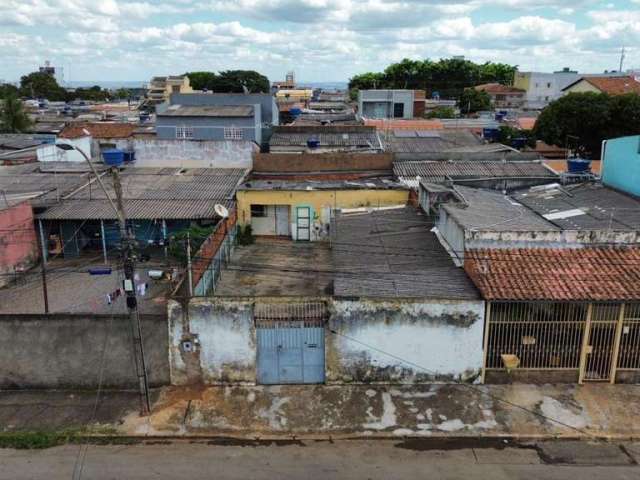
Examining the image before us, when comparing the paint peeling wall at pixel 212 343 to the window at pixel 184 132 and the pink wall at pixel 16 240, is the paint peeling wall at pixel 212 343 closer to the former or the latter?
the pink wall at pixel 16 240

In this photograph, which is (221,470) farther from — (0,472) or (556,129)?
(556,129)

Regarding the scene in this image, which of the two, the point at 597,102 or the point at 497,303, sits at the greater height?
the point at 597,102

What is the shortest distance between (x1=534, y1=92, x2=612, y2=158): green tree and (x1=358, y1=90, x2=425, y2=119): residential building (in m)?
20.6

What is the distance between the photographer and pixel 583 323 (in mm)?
14023

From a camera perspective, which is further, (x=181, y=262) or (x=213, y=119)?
(x=213, y=119)

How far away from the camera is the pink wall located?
66.8ft

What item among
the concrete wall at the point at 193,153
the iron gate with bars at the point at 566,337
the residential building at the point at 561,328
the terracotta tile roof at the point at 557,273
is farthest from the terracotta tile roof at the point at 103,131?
the iron gate with bars at the point at 566,337

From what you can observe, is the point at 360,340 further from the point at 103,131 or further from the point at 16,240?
the point at 103,131

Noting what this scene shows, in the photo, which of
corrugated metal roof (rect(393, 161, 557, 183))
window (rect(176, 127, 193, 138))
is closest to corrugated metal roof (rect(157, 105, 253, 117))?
window (rect(176, 127, 193, 138))

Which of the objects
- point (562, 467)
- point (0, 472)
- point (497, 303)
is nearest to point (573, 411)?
point (562, 467)

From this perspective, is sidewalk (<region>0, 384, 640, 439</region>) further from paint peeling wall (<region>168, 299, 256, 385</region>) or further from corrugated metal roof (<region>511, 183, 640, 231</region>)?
corrugated metal roof (<region>511, 183, 640, 231</region>)

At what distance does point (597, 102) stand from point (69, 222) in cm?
3216

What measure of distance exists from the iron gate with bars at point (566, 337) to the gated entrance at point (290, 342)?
438 cm

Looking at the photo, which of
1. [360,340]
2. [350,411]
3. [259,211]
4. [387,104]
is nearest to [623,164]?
[360,340]
